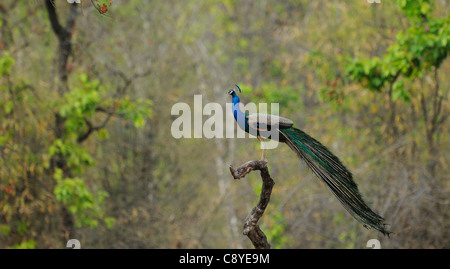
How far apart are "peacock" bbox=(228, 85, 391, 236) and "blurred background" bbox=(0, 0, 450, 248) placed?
7.25ft

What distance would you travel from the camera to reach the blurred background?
7203 millimetres

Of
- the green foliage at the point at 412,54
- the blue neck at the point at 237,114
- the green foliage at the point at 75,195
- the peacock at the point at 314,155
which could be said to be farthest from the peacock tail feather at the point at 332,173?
the green foliage at the point at 75,195

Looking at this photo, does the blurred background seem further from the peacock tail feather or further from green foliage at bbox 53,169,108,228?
the peacock tail feather

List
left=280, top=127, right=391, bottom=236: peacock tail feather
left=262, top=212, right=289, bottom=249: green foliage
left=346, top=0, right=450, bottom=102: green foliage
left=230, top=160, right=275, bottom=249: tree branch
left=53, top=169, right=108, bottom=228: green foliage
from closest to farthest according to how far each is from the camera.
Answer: left=280, top=127, right=391, bottom=236: peacock tail feather < left=230, top=160, right=275, bottom=249: tree branch < left=346, top=0, right=450, bottom=102: green foliage < left=53, top=169, right=108, bottom=228: green foliage < left=262, top=212, right=289, bottom=249: green foliage

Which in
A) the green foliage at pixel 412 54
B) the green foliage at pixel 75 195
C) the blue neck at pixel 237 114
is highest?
the green foliage at pixel 412 54

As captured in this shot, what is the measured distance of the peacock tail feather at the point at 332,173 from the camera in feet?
14.3

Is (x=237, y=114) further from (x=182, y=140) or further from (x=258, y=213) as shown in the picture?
(x=182, y=140)

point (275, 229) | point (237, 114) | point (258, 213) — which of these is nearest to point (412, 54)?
point (237, 114)

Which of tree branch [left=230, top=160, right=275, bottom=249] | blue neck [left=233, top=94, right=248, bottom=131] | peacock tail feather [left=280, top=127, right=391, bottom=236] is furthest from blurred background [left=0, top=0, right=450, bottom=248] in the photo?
tree branch [left=230, top=160, right=275, bottom=249]

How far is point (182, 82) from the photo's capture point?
10367mm

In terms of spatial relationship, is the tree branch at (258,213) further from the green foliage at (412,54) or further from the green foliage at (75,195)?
the green foliage at (75,195)
